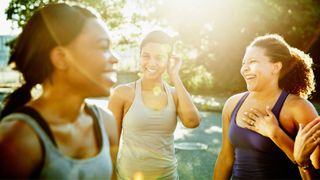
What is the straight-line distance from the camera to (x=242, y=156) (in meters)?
3.10

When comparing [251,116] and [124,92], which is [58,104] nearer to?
[124,92]

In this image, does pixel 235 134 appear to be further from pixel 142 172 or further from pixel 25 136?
pixel 25 136

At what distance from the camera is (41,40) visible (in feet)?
5.91

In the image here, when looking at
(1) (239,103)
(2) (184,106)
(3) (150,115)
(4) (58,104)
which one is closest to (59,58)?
(4) (58,104)

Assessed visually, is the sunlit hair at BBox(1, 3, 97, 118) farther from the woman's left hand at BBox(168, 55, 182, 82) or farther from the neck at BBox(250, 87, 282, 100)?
the neck at BBox(250, 87, 282, 100)

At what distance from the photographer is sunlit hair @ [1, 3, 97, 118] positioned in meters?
1.80

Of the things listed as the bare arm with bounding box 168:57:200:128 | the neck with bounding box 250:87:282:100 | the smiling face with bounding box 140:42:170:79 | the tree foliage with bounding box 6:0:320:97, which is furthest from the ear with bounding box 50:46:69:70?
the tree foliage with bounding box 6:0:320:97

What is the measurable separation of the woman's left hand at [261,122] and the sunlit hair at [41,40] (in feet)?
5.47

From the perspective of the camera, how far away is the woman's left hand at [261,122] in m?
2.86

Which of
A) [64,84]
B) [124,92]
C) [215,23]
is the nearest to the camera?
[64,84]

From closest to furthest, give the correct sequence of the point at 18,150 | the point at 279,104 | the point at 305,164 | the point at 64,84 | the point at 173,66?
the point at 18,150 → the point at 64,84 → the point at 305,164 → the point at 279,104 → the point at 173,66

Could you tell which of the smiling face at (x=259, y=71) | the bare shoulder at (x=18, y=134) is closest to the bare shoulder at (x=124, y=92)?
the smiling face at (x=259, y=71)

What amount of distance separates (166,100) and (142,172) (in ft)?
2.16

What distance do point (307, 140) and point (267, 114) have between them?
526mm
